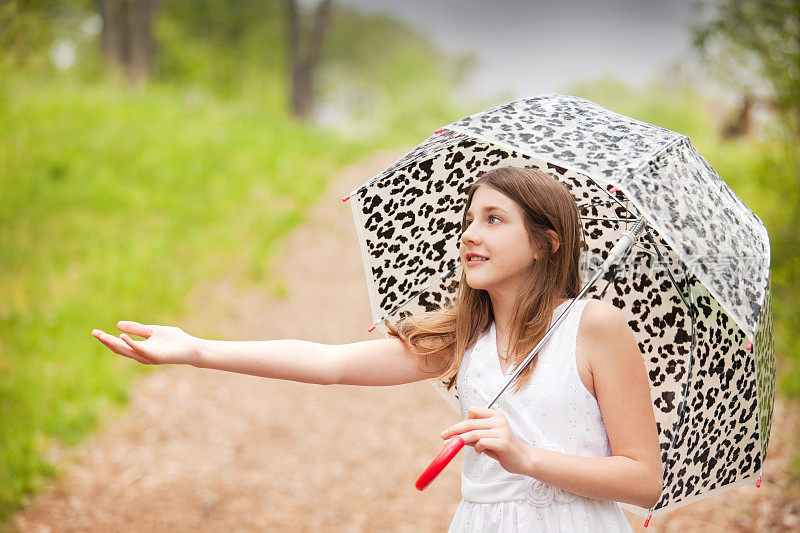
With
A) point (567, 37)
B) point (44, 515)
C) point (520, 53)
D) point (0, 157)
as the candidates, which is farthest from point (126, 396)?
point (567, 37)

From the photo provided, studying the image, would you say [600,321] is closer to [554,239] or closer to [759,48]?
[554,239]

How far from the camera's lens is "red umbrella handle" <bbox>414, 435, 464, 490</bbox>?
152 cm

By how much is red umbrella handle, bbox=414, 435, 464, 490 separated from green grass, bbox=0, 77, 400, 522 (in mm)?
3951

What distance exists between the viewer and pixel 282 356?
80.2 inches

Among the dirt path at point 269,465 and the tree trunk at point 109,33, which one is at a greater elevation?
the tree trunk at point 109,33

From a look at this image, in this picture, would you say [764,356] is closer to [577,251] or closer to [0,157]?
[577,251]

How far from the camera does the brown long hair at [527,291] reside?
200cm

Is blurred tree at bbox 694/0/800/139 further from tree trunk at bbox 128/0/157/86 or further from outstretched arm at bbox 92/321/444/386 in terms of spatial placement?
tree trunk at bbox 128/0/157/86

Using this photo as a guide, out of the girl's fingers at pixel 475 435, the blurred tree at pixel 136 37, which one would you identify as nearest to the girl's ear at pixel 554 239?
the girl's fingers at pixel 475 435

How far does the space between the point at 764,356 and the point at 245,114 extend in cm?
1340

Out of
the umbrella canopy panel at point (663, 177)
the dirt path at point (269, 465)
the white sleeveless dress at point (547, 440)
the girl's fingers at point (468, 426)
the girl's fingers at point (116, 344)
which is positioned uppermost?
the umbrella canopy panel at point (663, 177)

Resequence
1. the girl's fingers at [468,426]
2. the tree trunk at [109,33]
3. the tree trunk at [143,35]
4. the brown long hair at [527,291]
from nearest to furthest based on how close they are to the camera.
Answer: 1. the girl's fingers at [468,426]
2. the brown long hair at [527,291]
3. the tree trunk at [109,33]
4. the tree trunk at [143,35]

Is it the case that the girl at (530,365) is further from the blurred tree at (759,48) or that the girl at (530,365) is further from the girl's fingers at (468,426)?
the blurred tree at (759,48)

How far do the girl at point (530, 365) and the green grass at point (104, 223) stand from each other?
347 cm
